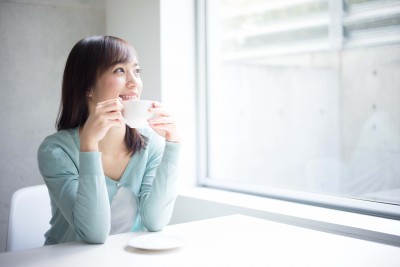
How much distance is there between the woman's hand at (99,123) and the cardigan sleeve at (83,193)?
28mm

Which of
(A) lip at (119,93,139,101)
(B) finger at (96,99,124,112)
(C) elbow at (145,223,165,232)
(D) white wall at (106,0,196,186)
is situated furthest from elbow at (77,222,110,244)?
(D) white wall at (106,0,196,186)

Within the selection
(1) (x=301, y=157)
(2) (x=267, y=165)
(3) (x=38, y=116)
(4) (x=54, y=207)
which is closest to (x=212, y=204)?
(4) (x=54, y=207)

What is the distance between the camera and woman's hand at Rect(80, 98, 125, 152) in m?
1.19

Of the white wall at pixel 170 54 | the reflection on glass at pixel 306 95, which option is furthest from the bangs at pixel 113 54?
the reflection on glass at pixel 306 95

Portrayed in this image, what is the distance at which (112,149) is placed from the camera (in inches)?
59.4

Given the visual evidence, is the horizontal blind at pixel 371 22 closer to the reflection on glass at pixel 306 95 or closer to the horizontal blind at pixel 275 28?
the reflection on glass at pixel 306 95

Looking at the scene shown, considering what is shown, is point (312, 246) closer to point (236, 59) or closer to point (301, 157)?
point (236, 59)

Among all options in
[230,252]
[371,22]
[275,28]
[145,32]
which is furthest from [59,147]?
[275,28]

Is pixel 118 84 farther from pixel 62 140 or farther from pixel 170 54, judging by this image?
pixel 170 54

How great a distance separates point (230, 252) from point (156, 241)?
195 mm

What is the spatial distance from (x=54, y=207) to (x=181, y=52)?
106cm

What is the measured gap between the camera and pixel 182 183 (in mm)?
2217

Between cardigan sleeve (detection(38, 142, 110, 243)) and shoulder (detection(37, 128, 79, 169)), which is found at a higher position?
shoulder (detection(37, 128, 79, 169))

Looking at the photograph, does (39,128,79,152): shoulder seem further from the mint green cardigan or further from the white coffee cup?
the white coffee cup
